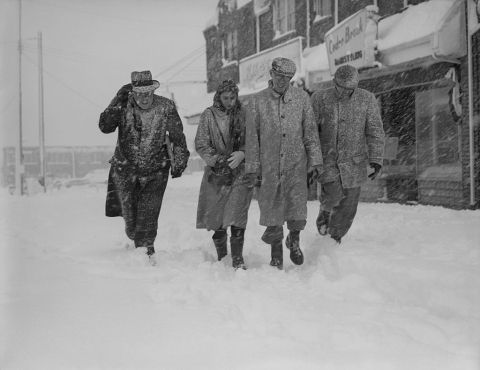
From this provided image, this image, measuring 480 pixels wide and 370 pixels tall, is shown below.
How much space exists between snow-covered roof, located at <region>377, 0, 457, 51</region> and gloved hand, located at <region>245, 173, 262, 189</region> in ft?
15.5

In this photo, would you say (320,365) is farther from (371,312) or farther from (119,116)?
(119,116)

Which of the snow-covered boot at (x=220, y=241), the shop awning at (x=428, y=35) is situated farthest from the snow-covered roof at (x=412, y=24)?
the snow-covered boot at (x=220, y=241)

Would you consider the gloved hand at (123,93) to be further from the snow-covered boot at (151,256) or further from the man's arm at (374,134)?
the man's arm at (374,134)

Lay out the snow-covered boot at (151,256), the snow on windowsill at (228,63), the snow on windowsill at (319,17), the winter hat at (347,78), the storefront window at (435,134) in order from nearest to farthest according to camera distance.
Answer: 1. the snow-covered boot at (151,256)
2. the winter hat at (347,78)
3. the storefront window at (435,134)
4. the snow on windowsill at (319,17)
5. the snow on windowsill at (228,63)

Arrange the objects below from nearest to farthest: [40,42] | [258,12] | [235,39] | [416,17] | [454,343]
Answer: [40,42], [454,343], [416,17], [258,12], [235,39]

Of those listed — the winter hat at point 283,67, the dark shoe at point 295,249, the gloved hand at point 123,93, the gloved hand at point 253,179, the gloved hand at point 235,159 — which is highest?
the winter hat at point 283,67

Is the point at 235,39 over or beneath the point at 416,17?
over

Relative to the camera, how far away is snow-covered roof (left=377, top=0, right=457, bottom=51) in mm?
7758

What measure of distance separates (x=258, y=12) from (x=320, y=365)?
1092cm

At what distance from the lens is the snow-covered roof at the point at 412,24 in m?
7.76

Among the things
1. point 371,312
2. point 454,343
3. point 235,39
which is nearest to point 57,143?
point 371,312

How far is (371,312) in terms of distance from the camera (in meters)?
3.04

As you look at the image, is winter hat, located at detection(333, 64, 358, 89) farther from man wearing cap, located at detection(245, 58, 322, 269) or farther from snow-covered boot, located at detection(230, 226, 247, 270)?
snow-covered boot, located at detection(230, 226, 247, 270)

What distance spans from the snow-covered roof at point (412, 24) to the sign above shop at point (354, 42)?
22 cm
